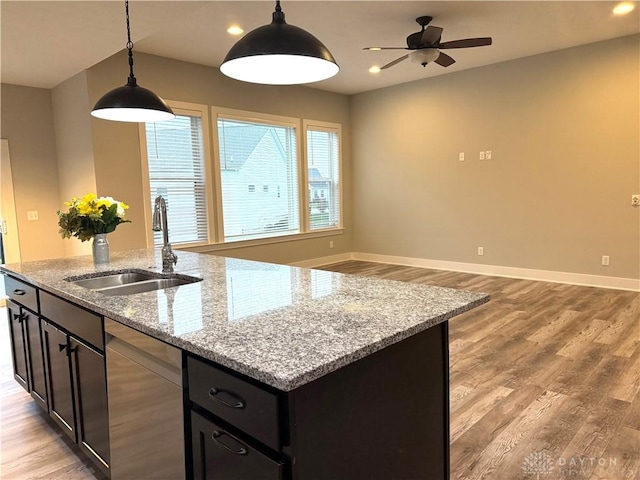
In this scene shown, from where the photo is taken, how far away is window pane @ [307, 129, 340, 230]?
7.18 m

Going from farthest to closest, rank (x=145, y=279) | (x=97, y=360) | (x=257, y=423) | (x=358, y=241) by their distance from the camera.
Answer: (x=358, y=241) → (x=145, y=279) → (x=97, y=360) → (x=257, y=423)

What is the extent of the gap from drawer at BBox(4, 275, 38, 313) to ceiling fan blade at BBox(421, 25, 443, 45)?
3.87 meters

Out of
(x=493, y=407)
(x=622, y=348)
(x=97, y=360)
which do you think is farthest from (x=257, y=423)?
(x=622, y=348)

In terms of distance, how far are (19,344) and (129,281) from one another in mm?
864

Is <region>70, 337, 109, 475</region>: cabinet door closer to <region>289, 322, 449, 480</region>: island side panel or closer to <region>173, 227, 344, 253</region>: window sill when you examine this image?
<region>289, 322, 449, 480</region>: island side panel

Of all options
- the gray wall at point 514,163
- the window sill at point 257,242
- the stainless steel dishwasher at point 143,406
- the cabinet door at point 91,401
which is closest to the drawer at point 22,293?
the cabinet door at point 91,401

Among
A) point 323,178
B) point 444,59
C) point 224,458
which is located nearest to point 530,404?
point 224,458

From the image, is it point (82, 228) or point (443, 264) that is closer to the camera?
point (82, 228)

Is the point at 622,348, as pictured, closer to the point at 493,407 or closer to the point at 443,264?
the point at 493,407

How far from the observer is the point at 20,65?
4.24 meters

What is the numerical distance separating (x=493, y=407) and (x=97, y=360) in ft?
7.05

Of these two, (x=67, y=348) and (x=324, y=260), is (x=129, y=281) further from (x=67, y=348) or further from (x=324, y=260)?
(x=324, y=260)

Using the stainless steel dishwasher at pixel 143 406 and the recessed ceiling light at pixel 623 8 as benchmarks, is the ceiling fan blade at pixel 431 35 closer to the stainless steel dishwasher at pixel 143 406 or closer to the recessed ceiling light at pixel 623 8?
the recessed ceiling light at pixel 623 8

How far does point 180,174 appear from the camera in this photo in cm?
547
